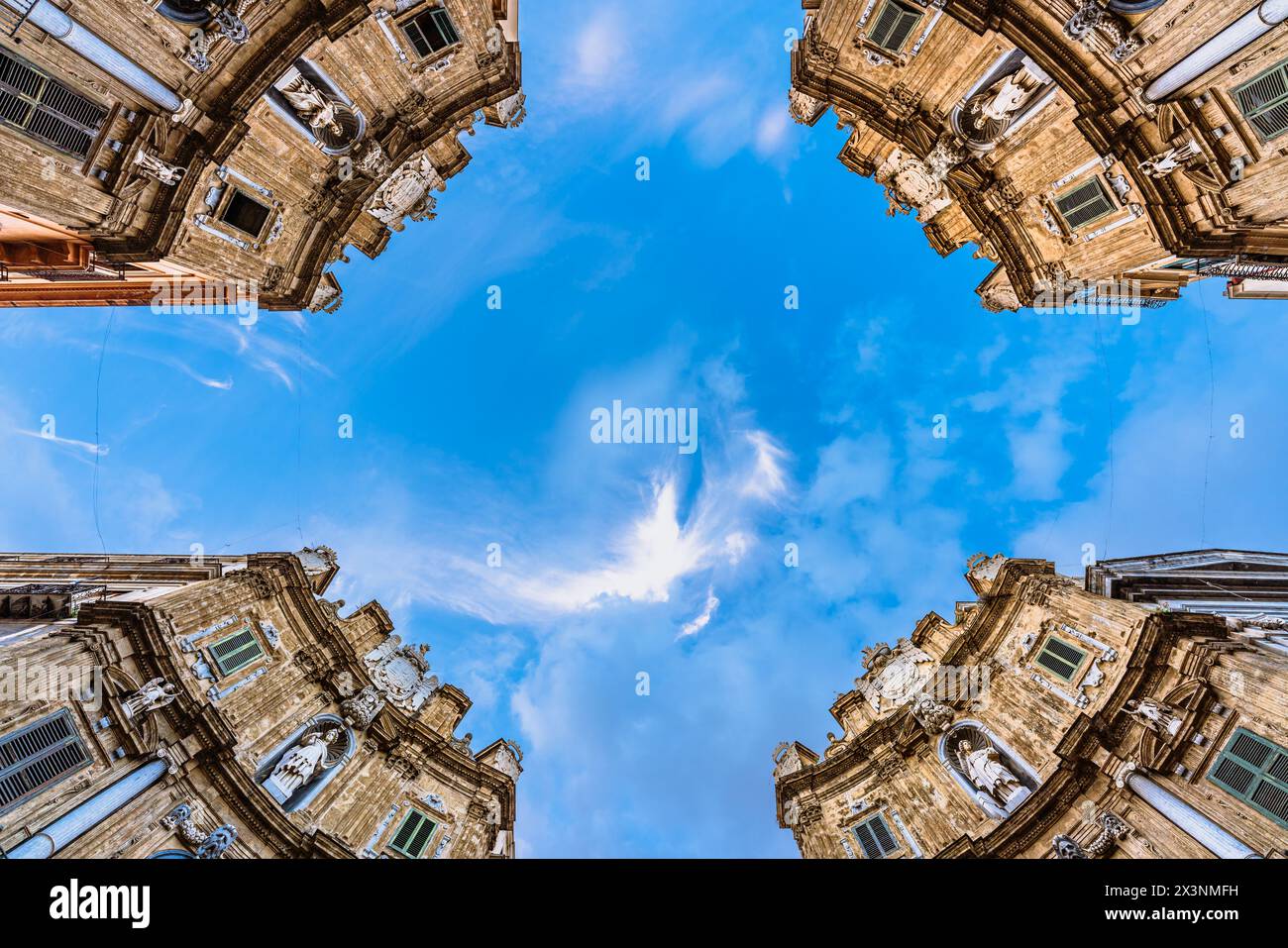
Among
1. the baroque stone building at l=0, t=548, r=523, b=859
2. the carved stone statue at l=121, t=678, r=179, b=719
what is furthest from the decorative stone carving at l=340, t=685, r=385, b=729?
the carved stone statue at l=121, t=678, r=179, b=719

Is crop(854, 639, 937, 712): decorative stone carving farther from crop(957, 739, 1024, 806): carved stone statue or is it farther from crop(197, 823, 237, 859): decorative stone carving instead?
crop(197, 823, 237, 859): decorative stone carving

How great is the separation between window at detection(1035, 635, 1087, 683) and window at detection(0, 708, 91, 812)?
32.6m

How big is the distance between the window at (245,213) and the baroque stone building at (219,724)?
13353 millimetres

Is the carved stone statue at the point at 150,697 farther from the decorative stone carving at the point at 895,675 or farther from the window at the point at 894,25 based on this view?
the window at the point at 894,25

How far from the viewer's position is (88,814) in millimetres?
14984

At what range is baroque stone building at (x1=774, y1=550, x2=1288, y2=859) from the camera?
16.2 m

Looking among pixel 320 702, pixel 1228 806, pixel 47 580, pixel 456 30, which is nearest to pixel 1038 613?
pixel 1228 806

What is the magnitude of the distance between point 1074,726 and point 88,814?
98.7 feet

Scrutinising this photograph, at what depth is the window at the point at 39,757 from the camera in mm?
14039

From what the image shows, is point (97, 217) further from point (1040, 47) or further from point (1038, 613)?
point (1038, 613)

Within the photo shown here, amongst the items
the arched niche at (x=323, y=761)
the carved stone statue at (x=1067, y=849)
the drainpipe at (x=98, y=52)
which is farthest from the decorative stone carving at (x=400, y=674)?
the carved stone statue at (x=1067, y=849)

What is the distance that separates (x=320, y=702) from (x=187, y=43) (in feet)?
78.1

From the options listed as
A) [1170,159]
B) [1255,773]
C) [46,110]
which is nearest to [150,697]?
[46,110]

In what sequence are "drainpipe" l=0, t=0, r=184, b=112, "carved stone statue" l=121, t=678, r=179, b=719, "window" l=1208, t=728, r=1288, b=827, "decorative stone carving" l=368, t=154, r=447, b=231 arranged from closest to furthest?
"drainpipe" l=0, t=0, r=184, b=112 < "window" l=1208, t=728, r=1288, b=827 < "carved stone statue" l=121, t=678, r=179, b=719 < "decorative stone carving" l=368, t=154, r=447, b=231
